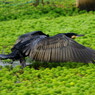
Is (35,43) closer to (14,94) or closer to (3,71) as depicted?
(3,71)

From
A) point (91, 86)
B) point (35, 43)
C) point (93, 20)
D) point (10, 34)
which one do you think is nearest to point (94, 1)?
point (93, 20)

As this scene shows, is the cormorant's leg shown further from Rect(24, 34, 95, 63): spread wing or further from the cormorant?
Rect(24, 34, 95, 63): spread wing

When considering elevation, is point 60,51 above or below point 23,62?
above

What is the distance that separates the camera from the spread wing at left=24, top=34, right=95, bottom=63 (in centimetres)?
744

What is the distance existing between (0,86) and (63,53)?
1.60 m

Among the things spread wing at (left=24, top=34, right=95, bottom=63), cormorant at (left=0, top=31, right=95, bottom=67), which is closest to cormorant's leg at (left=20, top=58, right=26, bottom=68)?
cormorant at (left=0, top=31, right=95, bottom=67)

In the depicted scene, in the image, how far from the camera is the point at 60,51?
748 cm

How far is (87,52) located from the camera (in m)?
7.54

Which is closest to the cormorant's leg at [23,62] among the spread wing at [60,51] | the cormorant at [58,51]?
the cormorant at [58,51]

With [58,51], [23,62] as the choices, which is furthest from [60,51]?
[23,62]

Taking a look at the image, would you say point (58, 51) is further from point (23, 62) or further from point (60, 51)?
point (23, 62)

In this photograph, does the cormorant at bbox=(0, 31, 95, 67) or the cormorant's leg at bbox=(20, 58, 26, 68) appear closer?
the cormorant at bbox=(0, 31, 95, 67)

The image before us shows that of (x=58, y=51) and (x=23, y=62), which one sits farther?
Answer: (x=23, y=62)

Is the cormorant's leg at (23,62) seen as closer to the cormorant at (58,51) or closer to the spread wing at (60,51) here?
the cormorant at (58,51)
